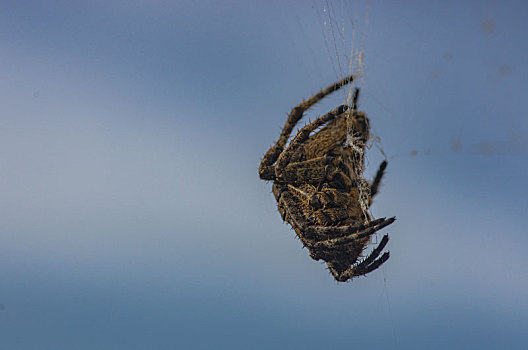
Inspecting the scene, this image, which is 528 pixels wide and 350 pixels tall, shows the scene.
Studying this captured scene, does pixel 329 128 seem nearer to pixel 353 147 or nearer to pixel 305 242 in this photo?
pixel 353 147

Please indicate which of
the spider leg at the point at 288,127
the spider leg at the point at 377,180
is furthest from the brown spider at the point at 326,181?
the spider leg at the point at 377,180

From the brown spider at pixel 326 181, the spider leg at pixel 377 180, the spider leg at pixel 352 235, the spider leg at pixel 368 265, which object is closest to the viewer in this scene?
the spider leg at pixel 352 235

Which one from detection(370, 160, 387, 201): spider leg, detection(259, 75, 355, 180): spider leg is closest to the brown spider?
detection(259, 75, 355, 180): spider leg

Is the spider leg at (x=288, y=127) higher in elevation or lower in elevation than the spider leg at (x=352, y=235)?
higher

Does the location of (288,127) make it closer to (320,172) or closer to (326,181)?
(320,172)

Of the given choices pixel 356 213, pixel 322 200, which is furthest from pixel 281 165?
pixel 356 213

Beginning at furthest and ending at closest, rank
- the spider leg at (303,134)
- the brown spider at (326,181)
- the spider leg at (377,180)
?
the spider leg at (377,180)
the spider leg at (303,134)
the brown spider at (326,181)

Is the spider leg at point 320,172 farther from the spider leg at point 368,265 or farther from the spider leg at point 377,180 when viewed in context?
the spider leg at point 368,265

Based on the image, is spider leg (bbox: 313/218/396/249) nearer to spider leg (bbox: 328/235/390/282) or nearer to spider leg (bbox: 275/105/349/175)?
spider leg (bbox: 328/235/390/282)
